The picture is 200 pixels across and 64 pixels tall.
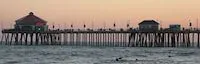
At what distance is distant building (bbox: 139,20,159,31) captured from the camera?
138750mm

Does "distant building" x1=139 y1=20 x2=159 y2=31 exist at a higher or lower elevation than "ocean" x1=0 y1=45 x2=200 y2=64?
higher

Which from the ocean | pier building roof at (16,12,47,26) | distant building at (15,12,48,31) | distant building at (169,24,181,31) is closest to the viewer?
the ocean

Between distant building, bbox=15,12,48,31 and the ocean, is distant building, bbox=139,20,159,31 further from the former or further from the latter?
the ocean

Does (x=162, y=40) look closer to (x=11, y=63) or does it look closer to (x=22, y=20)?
(x=22, y=20)

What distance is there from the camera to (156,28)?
5468 inches

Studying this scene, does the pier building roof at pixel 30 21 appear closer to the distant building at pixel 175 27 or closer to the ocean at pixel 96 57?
the distant building at pixel 175 27

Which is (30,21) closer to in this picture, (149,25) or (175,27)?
(149,25)

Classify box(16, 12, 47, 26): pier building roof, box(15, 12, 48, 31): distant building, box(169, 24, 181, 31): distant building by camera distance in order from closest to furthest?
box(169, 24, 181, 31): distant building
box(15, 12, 48, 31): distant building
box(16, 12, 47, 26): pier building roof

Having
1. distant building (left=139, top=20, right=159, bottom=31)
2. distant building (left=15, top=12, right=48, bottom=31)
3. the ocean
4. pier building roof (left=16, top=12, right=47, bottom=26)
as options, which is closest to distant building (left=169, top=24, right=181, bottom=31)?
distant building (left=139, top=20, right=159, bottom=31)

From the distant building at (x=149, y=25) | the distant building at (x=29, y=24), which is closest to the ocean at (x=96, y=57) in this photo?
the distant building at (x=149, y=25)

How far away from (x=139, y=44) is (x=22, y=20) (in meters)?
29.5

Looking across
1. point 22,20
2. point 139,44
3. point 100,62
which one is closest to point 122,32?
point 139,44

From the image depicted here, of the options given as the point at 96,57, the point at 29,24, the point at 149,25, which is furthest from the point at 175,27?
the point at 96,57

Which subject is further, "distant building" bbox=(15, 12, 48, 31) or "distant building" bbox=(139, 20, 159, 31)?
"distant building" bbox=(15, 12, 48, 31)
